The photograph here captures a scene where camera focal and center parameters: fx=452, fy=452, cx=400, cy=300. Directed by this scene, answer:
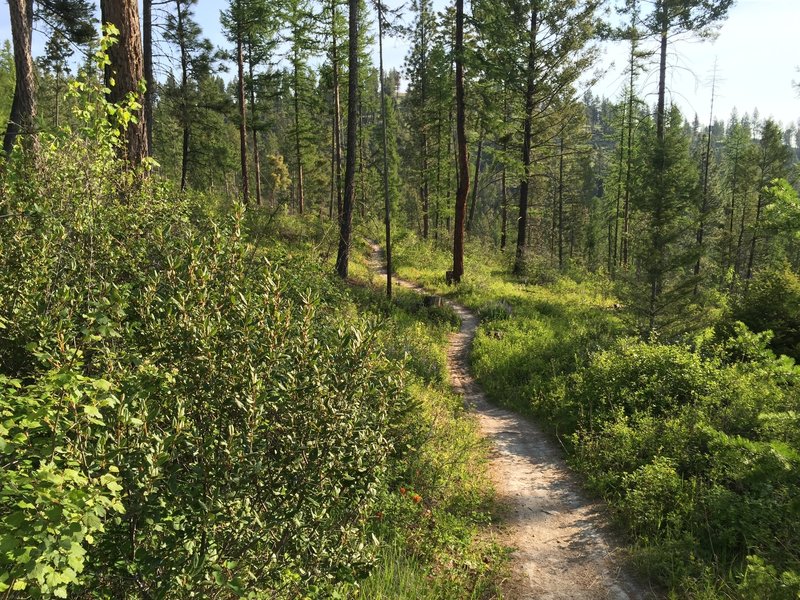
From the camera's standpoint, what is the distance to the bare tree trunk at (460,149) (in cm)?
1582

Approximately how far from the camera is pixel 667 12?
57.8 feet

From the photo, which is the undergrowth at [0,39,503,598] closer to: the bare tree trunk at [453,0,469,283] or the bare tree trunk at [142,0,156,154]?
the bare tree trunk at [142,0,156,154]

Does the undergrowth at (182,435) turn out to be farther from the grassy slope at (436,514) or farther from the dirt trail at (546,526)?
the dirt trail at (546,526)

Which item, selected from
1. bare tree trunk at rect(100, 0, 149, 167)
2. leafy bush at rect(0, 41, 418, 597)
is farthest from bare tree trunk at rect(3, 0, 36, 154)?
leafy bush at rect(0, 41, 418, 597)

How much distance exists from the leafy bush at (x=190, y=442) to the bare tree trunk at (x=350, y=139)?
404 inches

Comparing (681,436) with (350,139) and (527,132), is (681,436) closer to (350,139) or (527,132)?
(350,139)

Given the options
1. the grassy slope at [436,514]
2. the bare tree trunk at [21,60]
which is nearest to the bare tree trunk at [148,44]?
the bare tree trunk at [21,60]

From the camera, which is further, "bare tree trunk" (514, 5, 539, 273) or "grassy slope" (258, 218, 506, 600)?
"bare tree trunk" (514, 5, 539, 273)

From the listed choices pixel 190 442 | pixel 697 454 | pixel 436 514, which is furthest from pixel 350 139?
pixel 190 442

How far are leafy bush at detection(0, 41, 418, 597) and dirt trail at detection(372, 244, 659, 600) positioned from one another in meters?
3.04

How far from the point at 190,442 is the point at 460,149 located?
53.0ft

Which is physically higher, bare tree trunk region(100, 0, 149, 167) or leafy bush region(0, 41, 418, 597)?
bare tree trunk region(100, 0, 149, 167)

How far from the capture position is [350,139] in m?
13.7

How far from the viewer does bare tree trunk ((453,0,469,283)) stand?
15820mm
